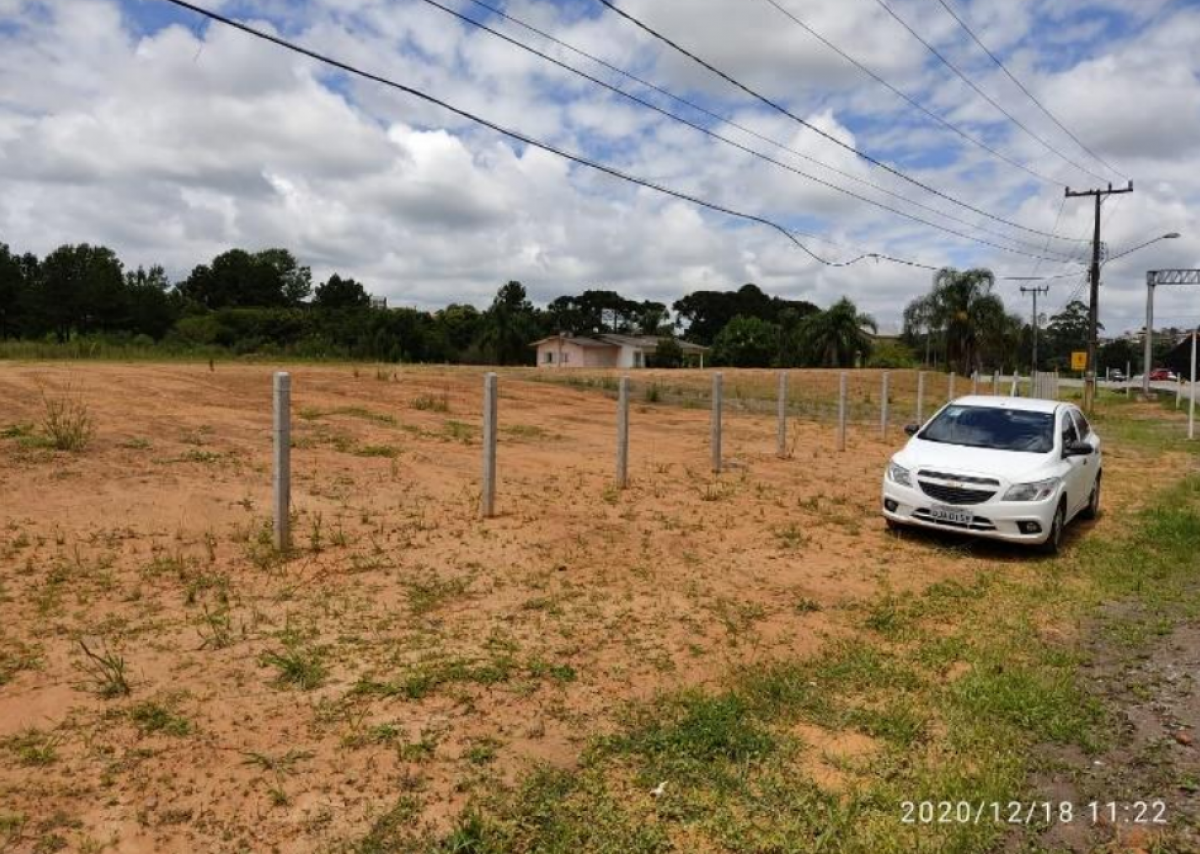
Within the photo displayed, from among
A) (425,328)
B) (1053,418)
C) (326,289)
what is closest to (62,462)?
(1053,418)

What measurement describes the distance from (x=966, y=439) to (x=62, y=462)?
32.1ft

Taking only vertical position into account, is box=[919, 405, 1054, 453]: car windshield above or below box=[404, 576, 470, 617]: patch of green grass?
above

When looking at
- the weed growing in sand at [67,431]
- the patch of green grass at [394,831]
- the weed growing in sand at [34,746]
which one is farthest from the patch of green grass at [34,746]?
the weed growing in sand at [67,431]

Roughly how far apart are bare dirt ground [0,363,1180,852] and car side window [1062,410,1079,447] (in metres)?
1.61

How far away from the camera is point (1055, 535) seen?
905 cm

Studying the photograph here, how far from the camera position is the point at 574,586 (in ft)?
22.3

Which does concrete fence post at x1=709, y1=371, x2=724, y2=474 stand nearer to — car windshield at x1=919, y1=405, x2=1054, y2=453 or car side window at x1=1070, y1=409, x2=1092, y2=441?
car windshield at x1=919, y1=405, x2=1054, y2=453

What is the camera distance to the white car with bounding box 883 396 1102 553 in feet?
28.5

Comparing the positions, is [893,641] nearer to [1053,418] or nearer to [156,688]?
[156,688]

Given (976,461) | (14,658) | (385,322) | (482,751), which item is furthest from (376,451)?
(385,322)

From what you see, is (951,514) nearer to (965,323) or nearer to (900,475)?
(900,475)

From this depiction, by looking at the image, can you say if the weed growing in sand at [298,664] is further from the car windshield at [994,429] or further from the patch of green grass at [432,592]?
the car windshield at [994,429]

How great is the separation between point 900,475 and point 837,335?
61.6 m

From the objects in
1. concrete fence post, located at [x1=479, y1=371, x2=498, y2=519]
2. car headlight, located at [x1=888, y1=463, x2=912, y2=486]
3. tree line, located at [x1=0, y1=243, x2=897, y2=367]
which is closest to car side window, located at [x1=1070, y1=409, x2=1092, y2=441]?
car headlight, located at [x1=888, y1=463, x2=912, y2=486]
